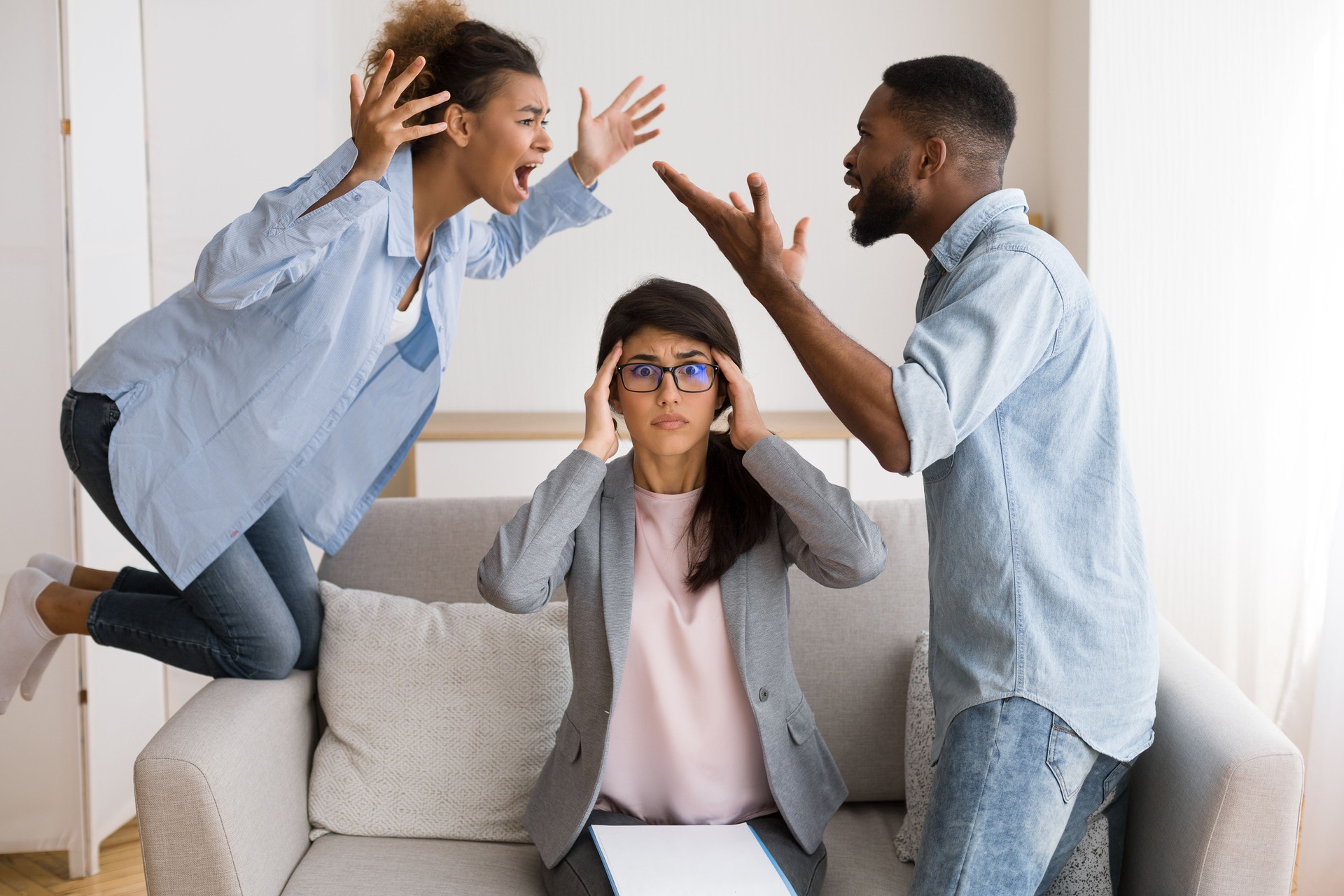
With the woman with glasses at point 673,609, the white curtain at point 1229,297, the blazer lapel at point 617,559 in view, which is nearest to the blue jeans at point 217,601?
the woman with glasses at point 673,609

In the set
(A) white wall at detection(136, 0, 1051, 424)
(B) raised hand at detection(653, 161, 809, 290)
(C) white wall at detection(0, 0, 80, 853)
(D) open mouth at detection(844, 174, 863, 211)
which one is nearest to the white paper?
(B) raised hand at detection(653, 161, 809, 290)

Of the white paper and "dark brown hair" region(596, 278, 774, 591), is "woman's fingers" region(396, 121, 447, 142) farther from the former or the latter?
the white paper

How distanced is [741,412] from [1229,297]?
2.02 m

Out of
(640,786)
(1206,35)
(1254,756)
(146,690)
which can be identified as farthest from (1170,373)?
(146,690)

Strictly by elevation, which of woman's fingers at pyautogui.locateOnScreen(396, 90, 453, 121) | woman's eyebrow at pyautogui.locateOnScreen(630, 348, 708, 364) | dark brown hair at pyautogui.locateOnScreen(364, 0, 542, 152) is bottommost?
woman's eyebrow at pyautogui.locateOnScreen(630, 348, 708, 364)

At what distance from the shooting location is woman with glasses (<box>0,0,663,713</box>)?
198cm

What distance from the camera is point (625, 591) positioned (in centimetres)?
174

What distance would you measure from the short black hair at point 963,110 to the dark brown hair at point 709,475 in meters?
0.43

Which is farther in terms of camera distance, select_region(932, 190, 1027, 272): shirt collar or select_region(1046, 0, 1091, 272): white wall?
select_region(1046, 0, 1091, 272): white wall

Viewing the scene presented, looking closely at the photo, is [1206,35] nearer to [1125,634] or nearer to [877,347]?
[877,347]

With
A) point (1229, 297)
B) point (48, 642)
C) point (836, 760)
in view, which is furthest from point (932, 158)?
point (1229, 297)

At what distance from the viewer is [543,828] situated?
1788 millimetres

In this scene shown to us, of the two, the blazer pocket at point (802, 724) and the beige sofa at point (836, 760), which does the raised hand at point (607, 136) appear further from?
the blazer pocket at point (802, 724)

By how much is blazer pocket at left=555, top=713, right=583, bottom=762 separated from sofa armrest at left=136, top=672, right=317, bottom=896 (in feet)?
1.53
